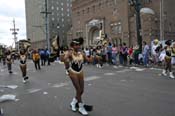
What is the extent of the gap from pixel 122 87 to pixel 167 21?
5922 cm

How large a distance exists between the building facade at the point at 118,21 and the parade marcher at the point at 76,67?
50.8 metres

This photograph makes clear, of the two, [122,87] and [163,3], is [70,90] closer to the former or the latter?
[122,87]

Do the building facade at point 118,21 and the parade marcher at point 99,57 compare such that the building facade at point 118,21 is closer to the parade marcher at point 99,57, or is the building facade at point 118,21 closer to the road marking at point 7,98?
the parade marcher at point 99,57

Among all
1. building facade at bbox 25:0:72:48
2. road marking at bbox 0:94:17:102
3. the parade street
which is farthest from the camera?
building facade at bbox 25:0:72:48

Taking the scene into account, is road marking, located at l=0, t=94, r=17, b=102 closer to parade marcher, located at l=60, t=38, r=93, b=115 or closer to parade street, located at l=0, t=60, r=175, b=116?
parade street, located at l=0, t=60, r=175, b=116

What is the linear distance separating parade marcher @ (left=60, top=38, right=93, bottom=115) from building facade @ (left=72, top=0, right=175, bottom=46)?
50.8 m

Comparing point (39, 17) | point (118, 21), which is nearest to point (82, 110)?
point (118, 21)

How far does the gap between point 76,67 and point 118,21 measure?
66.0 meters

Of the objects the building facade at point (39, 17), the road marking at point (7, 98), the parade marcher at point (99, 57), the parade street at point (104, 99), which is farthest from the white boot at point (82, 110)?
the building facade at point (39, 17)

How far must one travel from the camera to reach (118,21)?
7412cm

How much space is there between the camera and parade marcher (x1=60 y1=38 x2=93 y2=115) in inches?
345

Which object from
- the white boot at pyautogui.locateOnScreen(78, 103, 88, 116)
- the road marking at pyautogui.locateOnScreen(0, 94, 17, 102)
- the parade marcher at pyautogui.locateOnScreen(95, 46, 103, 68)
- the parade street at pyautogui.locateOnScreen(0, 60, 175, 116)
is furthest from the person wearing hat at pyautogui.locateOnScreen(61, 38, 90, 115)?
the parade marcher at pyautogui.locateOnScreen(95, 46, 103, 68)

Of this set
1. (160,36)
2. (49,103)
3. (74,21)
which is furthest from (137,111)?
(74,21)

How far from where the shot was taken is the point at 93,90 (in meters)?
13.0
